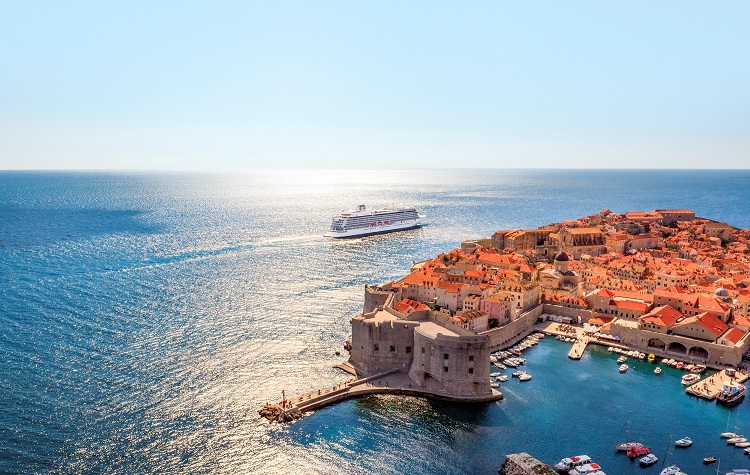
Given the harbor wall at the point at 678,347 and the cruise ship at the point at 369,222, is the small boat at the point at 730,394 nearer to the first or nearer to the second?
the harbor wall at the point at 678,347

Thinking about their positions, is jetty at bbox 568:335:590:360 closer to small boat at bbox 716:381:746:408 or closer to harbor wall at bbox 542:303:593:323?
harbor wall at bbox 542:303:593:323

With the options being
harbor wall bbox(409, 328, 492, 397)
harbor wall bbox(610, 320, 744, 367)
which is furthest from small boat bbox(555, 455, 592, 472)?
harbor wall bbox(610, 320, 744, 367)

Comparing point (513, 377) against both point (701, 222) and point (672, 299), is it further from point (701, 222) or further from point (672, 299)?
point (701, 222)

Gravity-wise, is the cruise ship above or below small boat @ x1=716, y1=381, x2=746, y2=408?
above

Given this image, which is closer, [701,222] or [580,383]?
[580,383]

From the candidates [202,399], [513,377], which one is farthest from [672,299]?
[202,399]

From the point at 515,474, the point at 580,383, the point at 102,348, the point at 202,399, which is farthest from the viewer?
the point at 102,348
